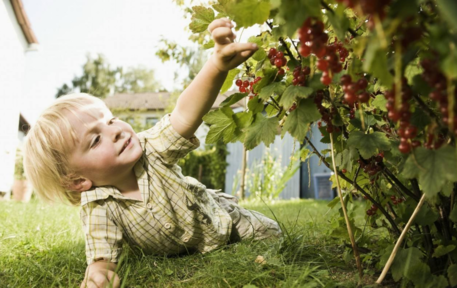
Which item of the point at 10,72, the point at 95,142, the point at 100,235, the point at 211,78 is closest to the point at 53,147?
the point at 95,142

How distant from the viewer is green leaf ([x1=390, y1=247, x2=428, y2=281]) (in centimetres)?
109

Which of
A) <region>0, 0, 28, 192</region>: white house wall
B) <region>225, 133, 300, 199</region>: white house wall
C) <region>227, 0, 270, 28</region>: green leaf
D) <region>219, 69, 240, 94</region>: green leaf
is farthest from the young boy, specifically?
<region>225, 133, 300, 199</region>: white house wall

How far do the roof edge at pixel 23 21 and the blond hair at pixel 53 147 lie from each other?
876 cm

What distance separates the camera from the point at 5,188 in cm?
846

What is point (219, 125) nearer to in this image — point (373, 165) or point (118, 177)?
point (373, 165)

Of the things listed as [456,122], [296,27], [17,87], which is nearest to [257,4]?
[296,27]

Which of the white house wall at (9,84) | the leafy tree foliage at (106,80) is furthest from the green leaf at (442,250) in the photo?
the leafy tree foliage at (106,80)

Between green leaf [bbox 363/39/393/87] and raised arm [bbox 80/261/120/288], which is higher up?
green leaf [bbox 363/39/393/87]

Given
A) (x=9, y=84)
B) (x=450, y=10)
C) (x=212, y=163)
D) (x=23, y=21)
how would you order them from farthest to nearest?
1. (x=212, y=163)
2. (x=23, y=21)
3. (x=9, y=84)
4. (x=450, y=10)

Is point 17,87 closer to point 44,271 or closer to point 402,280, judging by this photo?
point 44,271

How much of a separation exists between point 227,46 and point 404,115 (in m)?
0.56

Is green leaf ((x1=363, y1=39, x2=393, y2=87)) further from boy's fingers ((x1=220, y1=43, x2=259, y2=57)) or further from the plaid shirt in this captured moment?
the plaid shirt

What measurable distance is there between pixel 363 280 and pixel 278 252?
1.41ft

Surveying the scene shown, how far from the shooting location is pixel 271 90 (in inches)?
39.8
